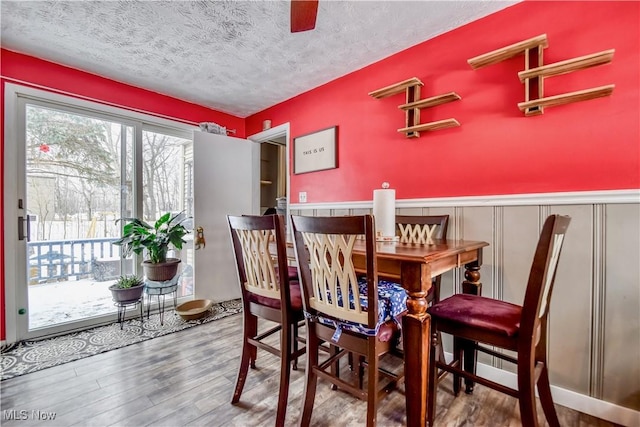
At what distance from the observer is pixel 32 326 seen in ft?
7.62

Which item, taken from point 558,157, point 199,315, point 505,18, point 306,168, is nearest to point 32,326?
point 199,315

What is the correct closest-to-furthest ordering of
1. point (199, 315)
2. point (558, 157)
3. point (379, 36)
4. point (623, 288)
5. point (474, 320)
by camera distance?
point (474, 320) < point (623, 288) < point (558, 157) < point (379, 36) < point (199, 315)

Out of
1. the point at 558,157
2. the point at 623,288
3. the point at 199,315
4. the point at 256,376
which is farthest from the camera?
the point at 199,315

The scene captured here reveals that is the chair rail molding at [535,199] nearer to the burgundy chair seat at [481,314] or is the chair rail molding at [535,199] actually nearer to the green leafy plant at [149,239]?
the burgundy chair seat at [481,314]

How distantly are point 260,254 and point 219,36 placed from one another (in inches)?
65.4

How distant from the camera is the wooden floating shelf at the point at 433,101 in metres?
1.83

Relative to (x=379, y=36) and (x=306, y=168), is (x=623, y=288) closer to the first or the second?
(x=379, y=36)

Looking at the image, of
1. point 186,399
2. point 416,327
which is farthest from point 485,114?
point 186,399

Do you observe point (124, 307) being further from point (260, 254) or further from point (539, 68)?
point (539, 68)

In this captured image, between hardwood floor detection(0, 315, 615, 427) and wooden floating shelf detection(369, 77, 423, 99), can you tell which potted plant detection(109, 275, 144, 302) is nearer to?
hardwood floor detection(0, 315, 615, 427)

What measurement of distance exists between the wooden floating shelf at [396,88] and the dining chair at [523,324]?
1.34 meters

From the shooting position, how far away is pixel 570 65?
Answer: 1409mm

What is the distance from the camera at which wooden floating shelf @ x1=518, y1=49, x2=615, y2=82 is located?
1.33 metres

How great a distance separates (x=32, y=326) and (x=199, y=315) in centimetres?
129
